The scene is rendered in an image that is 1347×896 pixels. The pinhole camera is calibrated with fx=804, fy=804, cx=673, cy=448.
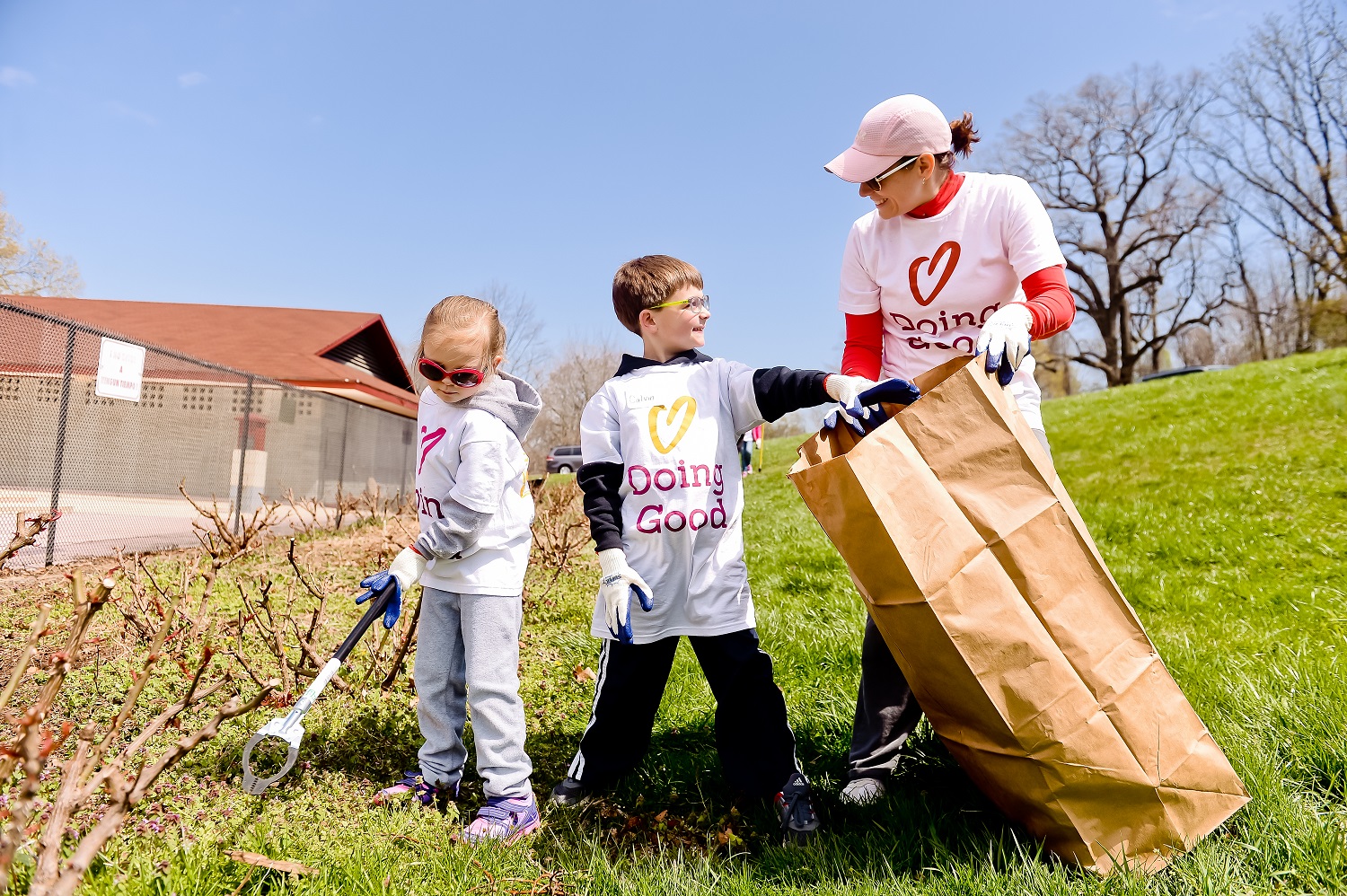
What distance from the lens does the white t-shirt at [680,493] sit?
7.60 feet

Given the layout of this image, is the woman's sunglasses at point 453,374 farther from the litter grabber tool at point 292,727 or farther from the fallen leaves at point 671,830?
the fallen leaves at point 671,830

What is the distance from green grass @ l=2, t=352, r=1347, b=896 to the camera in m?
1.82

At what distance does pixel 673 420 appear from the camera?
7.80ft

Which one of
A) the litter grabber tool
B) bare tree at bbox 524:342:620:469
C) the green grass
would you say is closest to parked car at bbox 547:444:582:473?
bare tree at bbox 524:342:620:469

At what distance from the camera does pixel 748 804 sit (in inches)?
96.7

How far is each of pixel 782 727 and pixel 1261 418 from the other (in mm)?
8416

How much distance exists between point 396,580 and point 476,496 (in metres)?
0.33

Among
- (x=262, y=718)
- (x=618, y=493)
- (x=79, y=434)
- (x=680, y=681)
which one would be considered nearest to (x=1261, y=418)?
(x=680, y=681)

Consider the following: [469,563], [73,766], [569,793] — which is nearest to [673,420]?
[469,563]

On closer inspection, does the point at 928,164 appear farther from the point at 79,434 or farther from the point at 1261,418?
the point at 1261,418

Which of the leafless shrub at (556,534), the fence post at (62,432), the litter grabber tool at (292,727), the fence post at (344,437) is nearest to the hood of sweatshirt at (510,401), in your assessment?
the litter grabber tool at (292,727)

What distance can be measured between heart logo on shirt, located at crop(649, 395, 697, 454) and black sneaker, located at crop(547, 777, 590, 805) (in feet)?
3.56

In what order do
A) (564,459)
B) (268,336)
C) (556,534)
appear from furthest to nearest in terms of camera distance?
(564,459) → (268,336) → (556,534)

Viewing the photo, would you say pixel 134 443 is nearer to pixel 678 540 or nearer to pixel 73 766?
pixel 678 540
